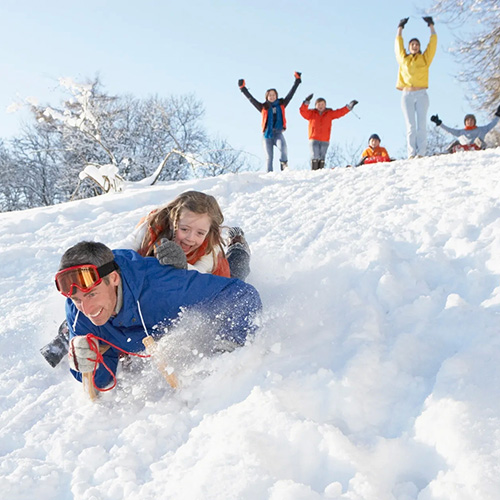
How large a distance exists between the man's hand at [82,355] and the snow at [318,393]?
0.20 m

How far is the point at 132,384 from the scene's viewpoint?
233cm

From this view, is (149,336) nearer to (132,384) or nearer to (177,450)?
(132,384)

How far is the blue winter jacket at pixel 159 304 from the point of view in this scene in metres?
2.22

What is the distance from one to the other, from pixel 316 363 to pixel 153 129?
22473mm

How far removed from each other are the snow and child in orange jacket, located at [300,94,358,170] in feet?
15.4

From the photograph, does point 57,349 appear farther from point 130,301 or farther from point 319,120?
point 319,120

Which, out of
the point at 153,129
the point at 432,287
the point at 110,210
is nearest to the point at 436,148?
the point at 153,129

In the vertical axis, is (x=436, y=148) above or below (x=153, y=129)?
below

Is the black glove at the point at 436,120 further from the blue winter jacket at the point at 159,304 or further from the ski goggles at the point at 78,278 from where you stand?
the ski goggles at the point at 78,278

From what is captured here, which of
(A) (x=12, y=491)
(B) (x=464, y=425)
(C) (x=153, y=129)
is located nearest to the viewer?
(B) (x=464, y=425)

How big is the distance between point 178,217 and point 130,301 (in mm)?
690

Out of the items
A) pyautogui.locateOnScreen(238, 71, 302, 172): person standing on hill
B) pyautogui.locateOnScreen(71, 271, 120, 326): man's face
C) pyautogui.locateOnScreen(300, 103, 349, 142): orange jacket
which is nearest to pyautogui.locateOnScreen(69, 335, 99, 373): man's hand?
pyautogui.locateOnScreen(71, 271, 120, 326): man's face

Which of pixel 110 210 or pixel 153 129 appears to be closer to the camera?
pixel 110 210

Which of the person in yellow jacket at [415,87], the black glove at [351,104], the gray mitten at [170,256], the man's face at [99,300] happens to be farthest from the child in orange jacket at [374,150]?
the man's face at [99,300]
